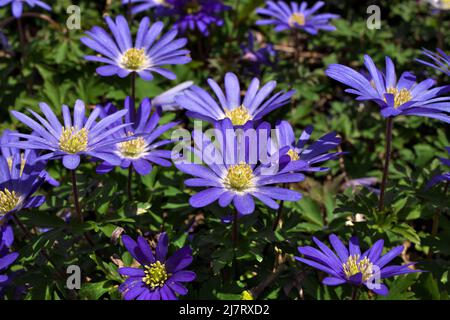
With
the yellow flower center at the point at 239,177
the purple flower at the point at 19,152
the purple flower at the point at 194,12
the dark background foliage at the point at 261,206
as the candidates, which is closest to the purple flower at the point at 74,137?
the purple flower at the point at 19,152

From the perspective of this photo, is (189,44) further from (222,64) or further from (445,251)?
(445,251)

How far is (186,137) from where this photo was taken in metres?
3.61

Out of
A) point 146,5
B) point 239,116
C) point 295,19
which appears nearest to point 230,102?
point 239,116

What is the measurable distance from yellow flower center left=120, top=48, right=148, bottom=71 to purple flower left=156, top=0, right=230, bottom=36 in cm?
107

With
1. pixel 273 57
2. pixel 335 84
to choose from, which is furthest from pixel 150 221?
pixel 335 84

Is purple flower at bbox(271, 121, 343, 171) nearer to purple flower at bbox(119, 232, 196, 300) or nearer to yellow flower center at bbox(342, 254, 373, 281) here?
yellow flower center at bbox(342, 254, 373, 281)

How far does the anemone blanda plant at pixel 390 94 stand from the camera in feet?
9.04

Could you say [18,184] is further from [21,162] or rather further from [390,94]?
[390,94]

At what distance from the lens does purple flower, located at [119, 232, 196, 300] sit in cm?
279

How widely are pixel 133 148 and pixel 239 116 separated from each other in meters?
0.72

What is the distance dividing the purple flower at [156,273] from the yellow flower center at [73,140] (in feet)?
1.83

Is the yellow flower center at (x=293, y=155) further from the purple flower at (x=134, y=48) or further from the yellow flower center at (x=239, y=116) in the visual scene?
the purple flower at (x=134, y=48)

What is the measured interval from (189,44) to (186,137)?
2.01 metres
